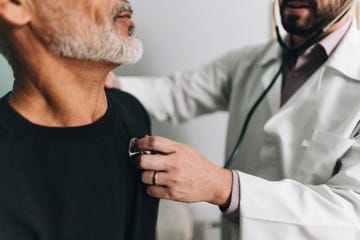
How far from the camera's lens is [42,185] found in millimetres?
744

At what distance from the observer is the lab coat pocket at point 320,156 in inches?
37.8

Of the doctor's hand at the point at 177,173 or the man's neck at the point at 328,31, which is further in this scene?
the man's neck at the point at 328,31

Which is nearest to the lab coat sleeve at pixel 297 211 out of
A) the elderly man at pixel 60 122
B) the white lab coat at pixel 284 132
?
the white lab coat at pixel 284 132

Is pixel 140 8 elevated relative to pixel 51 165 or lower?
elevated

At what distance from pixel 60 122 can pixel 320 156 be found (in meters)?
0.62

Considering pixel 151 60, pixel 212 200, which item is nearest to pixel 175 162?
pixel 212 200

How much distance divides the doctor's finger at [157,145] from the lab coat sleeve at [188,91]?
20.8 inches

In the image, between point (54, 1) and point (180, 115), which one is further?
point (180, 115)

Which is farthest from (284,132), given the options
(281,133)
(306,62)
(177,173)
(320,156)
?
(177,173)

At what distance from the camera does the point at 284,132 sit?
1.05m

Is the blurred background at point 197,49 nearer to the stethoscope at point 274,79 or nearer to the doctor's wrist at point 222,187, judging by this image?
the stethoscope at point 274,79

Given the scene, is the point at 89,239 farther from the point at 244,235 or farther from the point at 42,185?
the point at 244,235

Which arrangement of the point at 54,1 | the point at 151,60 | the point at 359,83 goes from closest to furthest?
the point at 54,1, the point at 359,83, the point at 151,60

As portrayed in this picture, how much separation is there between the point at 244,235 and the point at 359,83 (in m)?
0.47
